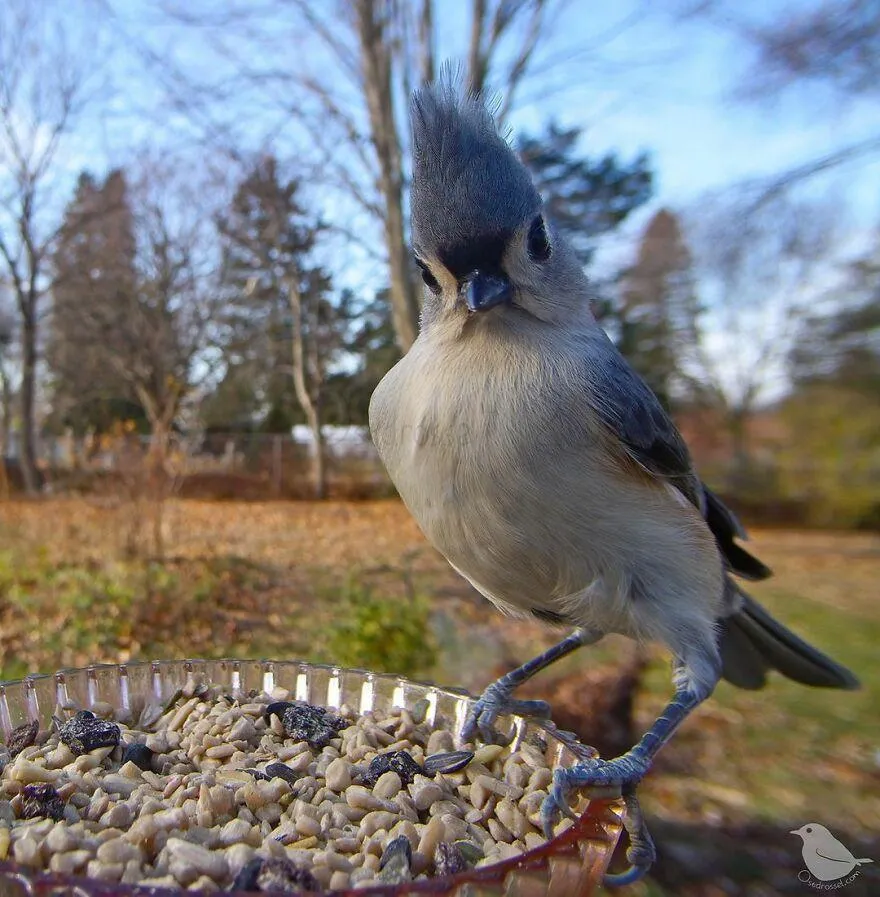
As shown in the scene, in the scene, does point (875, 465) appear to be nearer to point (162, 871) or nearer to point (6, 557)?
point (6, 557)

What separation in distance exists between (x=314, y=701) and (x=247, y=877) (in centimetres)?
68

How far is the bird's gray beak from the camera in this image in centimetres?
125

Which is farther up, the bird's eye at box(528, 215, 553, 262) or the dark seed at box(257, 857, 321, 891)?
the bird's eye at box(528, 215, 553, 262)

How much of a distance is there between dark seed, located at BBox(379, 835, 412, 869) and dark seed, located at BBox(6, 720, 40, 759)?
2.21 ft

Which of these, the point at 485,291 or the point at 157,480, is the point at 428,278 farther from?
the point at 157,480

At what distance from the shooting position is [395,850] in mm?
941

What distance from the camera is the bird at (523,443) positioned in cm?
123

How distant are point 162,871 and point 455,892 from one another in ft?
1.23

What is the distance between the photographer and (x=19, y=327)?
328 inches

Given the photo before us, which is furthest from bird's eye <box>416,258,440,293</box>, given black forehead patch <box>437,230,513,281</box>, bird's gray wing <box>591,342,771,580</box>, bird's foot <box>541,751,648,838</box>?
bird's foot <box>541,751,648,838</box>

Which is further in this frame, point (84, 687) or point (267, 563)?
point (267, 563)

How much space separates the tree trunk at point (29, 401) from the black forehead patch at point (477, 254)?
605 centimetres

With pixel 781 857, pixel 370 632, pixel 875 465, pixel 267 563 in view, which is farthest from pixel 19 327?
pixel 875 465

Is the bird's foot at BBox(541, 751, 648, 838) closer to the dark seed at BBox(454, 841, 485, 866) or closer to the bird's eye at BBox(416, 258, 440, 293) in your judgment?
the dark seed at BBox(454, 841, 485, 866)
